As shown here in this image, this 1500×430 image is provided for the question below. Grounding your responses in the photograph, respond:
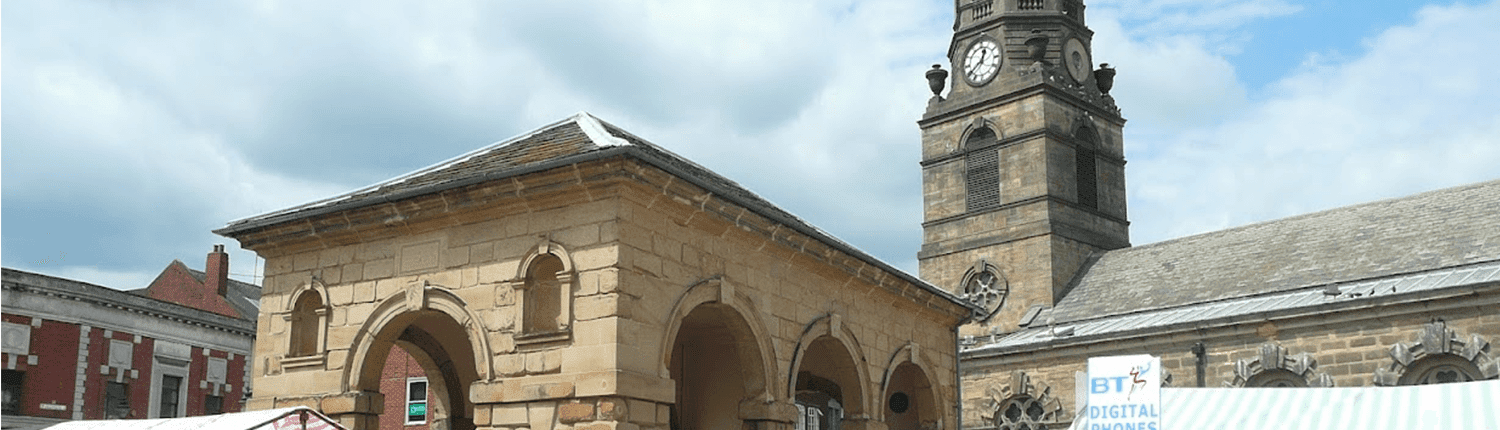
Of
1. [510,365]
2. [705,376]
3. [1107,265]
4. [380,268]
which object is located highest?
[1107,265]

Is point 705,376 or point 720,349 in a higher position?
point 720,349

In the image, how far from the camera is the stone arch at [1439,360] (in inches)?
942

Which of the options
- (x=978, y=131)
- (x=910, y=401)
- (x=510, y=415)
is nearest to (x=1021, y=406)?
(x=978, y=131)

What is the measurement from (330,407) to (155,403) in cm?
2113

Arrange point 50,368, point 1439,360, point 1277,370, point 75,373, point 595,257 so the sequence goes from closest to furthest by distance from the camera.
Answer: point 595,257, point 1439,360, point 1277,370, point 50,368, point 75,373

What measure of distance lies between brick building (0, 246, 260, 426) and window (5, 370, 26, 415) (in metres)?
0.02

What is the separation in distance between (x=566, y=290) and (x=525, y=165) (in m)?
1.19

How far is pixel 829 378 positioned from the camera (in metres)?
18.3

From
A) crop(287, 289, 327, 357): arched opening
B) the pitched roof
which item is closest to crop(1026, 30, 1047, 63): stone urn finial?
the pitched roof

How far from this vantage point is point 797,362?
14.2 m

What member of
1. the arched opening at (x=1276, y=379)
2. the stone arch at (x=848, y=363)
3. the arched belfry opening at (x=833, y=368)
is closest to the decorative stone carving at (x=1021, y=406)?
the arched opening at (x=1276, y=379)

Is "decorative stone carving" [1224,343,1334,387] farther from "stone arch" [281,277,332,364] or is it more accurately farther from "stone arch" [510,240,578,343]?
"stone arch" [281,277,332,364]

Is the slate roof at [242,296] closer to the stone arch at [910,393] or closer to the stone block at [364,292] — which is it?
the stone arch at [910,393]

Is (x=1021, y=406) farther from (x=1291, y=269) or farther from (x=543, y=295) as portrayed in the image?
(x=543, y=295)
